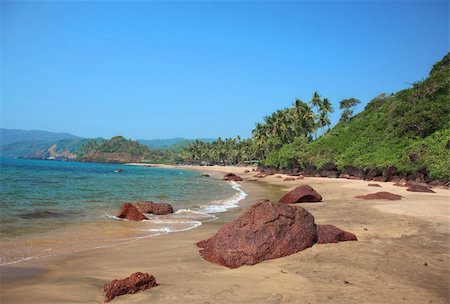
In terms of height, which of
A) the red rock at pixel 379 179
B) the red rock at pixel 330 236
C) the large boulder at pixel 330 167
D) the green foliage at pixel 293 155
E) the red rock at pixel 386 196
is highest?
the green foliage at pixel 293 155

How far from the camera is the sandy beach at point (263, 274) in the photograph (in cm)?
595

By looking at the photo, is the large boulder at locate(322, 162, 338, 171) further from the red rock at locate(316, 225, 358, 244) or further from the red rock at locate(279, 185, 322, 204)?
the red rock at locate(316, 225, 358, 244)

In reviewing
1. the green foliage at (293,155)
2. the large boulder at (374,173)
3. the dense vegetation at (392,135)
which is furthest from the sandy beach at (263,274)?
the green foliage at (293,155)

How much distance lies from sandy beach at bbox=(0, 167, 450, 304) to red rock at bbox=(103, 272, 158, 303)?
0.43ft

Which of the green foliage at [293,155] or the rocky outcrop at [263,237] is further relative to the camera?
the green foliage at [293,155]

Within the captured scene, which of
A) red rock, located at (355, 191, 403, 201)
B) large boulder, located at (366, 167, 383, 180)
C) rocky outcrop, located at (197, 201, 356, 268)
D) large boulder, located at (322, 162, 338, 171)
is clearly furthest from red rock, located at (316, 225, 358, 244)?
large boulder, located at (322, 162, 338, 171)

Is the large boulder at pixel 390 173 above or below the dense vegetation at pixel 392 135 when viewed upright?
below

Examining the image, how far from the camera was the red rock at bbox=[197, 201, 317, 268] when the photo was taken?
8.00 m

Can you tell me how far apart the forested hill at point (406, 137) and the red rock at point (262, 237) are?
27.3 metres

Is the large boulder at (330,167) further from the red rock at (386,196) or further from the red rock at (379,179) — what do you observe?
the red rock at (386,196)

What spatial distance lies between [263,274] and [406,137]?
42.9 meters

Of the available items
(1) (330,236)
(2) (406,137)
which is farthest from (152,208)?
(2) (406,137)

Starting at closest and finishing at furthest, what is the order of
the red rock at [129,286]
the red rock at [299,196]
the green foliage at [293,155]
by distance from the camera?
the red rock at [129,286]
the red rock at [299,196]
the green foliage at [293,155]

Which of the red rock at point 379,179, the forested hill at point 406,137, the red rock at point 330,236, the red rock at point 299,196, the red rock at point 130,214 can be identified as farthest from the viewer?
the red rock at point 379,179
